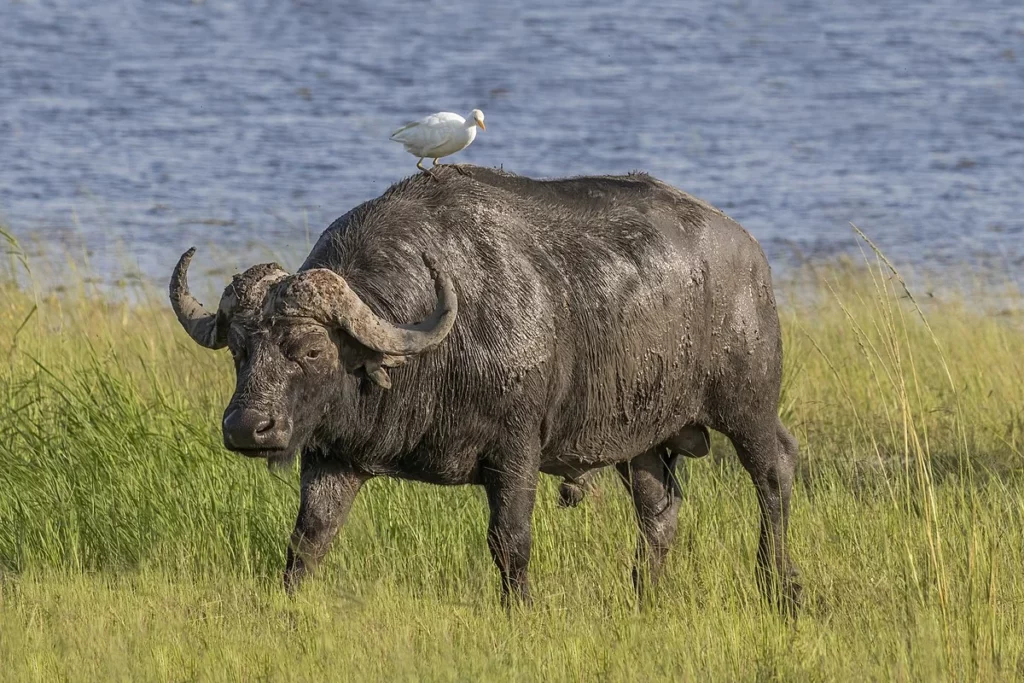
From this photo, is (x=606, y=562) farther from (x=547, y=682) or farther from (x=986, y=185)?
(x=986, y=185)

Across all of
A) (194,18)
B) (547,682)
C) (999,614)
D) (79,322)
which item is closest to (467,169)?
(547,682)

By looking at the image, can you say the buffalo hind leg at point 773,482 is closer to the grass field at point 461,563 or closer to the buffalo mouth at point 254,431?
the grass field at point 461,563

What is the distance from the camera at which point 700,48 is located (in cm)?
2836

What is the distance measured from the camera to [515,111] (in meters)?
23.0

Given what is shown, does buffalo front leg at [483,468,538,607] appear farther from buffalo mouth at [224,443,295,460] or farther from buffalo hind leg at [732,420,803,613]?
buffalo hind leg at [732,420,803,613]

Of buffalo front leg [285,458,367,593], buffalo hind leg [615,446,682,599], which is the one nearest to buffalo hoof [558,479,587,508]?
buffalo hind leg [615,446,682,599]

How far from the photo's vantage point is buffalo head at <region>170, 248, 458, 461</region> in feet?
18.3

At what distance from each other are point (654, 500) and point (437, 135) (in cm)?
189

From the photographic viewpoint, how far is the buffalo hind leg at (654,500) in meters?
7.22

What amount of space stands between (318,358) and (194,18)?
26.8 meters

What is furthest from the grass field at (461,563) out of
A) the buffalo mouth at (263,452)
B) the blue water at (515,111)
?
the blue water at (515,111)

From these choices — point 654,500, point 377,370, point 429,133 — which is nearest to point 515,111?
point 429,133

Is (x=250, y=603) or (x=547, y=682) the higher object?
(x=547, y=682)

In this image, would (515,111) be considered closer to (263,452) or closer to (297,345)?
(297,345)
